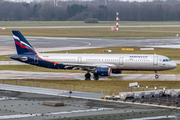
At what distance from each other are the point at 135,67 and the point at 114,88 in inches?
491

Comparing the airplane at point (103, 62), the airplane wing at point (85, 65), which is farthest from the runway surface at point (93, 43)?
the airplane wing at point (85, 65)

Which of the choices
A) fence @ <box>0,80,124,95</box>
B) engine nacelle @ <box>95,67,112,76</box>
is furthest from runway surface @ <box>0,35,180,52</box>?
fence @ <box>0,80,124,95</box>

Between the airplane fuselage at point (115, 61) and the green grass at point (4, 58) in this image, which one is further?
the green grass at point (4, 58)

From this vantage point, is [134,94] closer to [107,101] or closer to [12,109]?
[107,101]

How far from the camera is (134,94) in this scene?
46938 millimetres

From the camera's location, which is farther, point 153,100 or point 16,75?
point 16,75

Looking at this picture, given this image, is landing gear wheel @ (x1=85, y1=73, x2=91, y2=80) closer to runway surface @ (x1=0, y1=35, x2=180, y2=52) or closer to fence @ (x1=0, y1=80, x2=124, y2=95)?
fence @ (x1=0, y1=80, x2=124, y2=95)

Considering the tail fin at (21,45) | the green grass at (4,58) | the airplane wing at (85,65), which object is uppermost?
the tail fin at (21,45)

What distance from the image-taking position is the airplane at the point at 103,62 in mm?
68688

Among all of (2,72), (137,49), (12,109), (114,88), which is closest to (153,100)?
(114,88)

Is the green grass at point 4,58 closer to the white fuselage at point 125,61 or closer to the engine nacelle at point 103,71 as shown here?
the white fuselage at point 125,61

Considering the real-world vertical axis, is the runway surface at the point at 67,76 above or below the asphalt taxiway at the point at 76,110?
above

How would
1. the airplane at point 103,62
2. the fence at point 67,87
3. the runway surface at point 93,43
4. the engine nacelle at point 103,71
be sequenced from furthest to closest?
the runway surface at point 93,43
the airplane at point 103,62
the engine nacelle at point 103,71
the fence at point 67,87

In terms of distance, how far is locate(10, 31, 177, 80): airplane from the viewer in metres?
68.7
